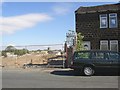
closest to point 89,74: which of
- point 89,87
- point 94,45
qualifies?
point 89,87

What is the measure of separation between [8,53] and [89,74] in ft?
56.7

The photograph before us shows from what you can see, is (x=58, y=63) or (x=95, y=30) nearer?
(x=58, y=63)

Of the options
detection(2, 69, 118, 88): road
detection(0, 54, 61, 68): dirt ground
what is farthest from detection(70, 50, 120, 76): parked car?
detection(0, 54, 61, 68): dirt ground

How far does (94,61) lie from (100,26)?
1401 centimetres

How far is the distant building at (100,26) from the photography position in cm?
3403

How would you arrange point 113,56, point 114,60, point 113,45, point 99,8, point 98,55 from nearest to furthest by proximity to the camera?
point 114,60, point 113,56, point 98,55, point 113,45, point 99,8

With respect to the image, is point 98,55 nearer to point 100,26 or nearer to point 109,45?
point 109,45

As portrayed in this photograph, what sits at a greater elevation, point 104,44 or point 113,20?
point 113,20

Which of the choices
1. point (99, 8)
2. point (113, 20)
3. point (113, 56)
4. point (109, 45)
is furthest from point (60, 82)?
point (99, 8)

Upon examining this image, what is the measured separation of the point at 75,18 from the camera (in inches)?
1409

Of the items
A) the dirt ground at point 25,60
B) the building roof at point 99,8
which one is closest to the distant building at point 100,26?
the building roof at point 99,8

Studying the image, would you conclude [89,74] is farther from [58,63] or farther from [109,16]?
[109,16]

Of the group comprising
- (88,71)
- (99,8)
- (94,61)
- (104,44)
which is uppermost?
(99,8)

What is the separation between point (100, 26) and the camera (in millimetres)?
34812
